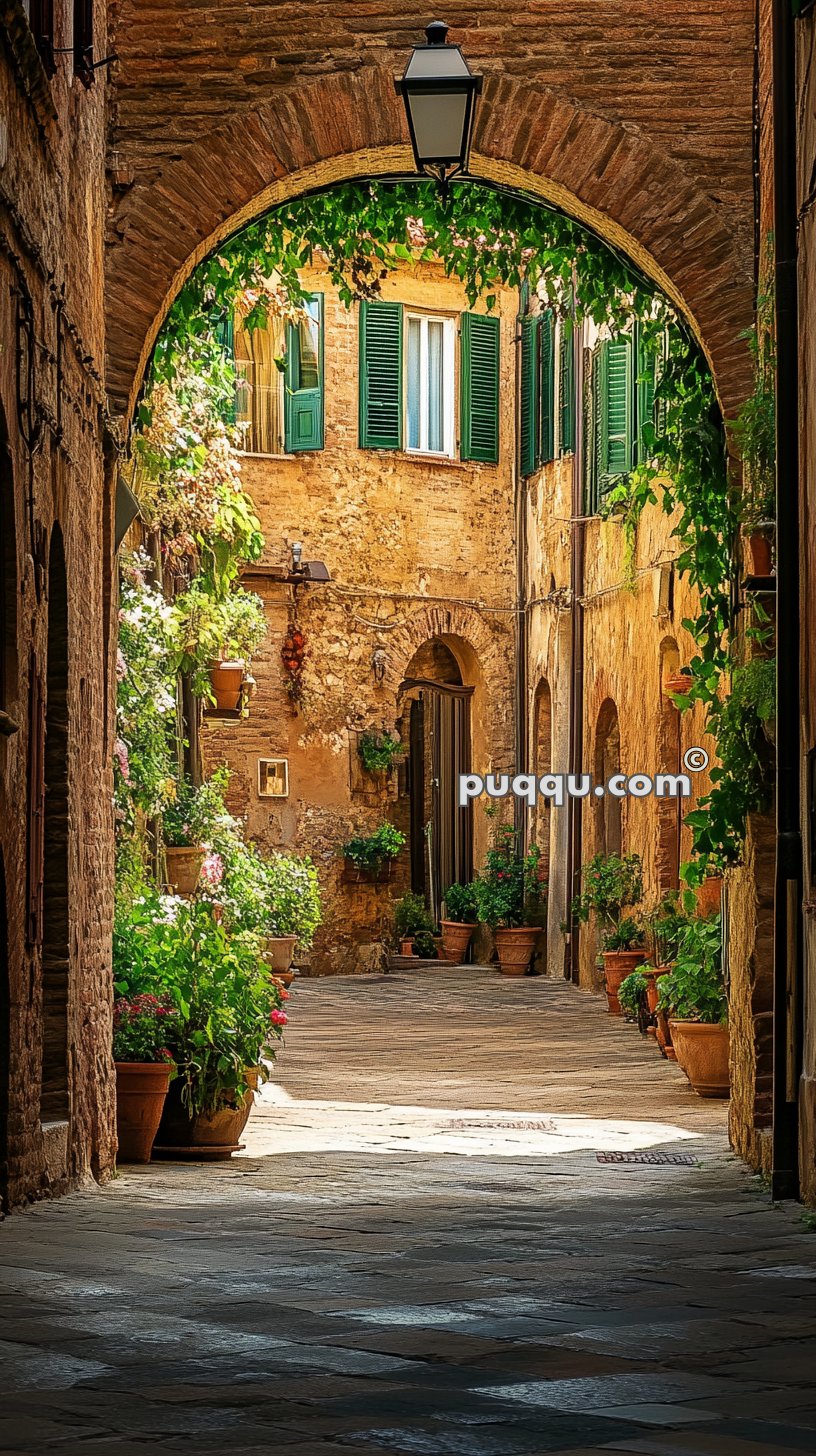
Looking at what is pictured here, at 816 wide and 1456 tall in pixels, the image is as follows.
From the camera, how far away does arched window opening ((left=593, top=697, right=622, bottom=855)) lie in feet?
63.9

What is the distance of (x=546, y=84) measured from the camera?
918cm

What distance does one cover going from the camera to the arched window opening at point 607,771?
19.5 metres

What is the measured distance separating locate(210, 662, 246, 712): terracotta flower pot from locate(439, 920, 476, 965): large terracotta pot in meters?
6.93

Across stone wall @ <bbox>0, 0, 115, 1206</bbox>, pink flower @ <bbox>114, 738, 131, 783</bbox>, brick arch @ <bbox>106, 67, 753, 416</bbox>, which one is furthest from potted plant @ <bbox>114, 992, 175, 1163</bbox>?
brick arch @ <bbox>106, 67, 753, 416</bbox>

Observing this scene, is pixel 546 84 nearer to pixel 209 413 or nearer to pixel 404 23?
pixel 404 23

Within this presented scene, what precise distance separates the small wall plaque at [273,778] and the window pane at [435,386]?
409 centimetres

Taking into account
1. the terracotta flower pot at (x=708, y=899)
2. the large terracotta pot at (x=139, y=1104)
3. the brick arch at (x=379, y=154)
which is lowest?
the large terracotta pot at (x=139, y=1104)

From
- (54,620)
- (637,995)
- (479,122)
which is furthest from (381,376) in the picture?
(54,620)

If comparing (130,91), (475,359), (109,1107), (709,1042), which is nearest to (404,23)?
(130,91)

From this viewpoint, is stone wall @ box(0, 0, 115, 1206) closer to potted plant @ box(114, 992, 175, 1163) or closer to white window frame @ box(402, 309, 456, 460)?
potted plant @ box(114, 992, 175, 1163)

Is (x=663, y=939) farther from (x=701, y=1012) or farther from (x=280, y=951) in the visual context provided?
(x=701, y=1012)

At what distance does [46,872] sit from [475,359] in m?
16.2

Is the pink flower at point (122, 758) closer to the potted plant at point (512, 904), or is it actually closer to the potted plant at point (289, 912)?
the potted plant at point (289, 912)

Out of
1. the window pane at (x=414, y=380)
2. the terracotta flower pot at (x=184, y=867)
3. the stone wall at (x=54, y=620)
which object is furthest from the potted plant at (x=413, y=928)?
the stone wall at (x=54, y=620)
